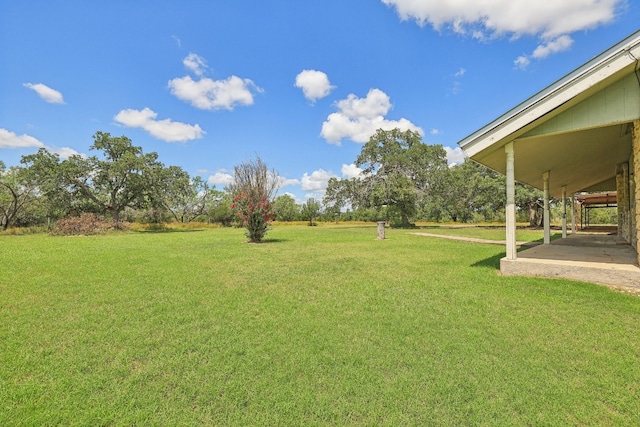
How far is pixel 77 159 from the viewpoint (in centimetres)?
2381

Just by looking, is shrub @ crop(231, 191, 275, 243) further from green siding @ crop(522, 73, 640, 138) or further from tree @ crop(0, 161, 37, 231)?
tree @ crop(0, 161, 37, 231)

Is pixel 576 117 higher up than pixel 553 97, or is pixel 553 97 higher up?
pixel 553 97

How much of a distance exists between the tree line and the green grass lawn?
13.1 m

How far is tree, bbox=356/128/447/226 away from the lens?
2748 centimetres

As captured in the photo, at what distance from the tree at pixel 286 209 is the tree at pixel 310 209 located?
8.07 ft

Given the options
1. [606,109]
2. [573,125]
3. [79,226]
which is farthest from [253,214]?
[79,226]

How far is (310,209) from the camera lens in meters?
41.4

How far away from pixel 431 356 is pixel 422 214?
41.5m

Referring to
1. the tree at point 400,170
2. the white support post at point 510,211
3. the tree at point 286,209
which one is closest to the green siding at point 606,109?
the white support post at point 510,211

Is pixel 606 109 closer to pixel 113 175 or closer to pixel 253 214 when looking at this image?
pixel 253 214

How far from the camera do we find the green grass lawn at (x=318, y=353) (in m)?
2.24

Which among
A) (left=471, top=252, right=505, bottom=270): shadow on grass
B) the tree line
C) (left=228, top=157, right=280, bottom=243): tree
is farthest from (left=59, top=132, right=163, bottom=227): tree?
(left=471, top=252, right=505, bottom=270): shadow on grass

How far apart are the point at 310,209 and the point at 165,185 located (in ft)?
63.7

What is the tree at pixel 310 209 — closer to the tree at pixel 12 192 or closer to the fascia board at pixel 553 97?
the tree at pixel 12 192
